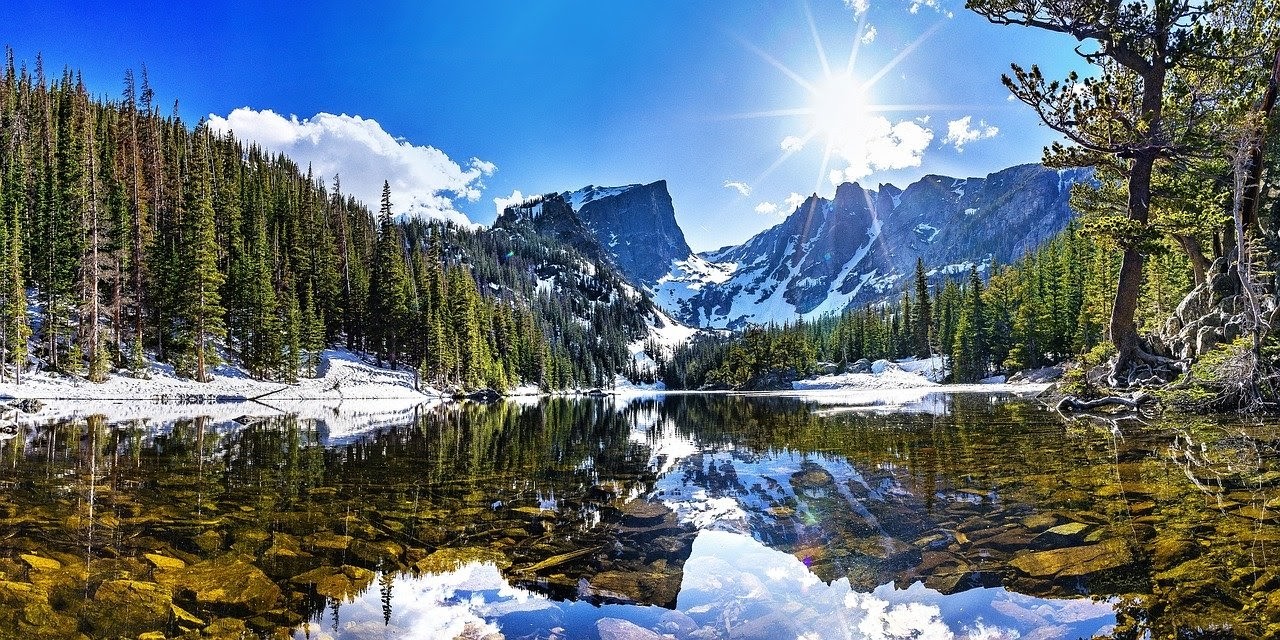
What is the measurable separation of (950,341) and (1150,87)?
85.2 metres

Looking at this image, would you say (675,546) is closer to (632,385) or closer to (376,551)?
(376,551)

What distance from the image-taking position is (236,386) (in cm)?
4822

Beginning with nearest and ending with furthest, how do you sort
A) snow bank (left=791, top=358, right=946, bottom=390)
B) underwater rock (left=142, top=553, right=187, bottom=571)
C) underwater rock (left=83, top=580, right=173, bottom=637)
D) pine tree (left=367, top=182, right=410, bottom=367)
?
underwater rock (left=83, top=580, right=173, bottom=637) < underwater rock (left=142, top=553, right=187, bottom=571) < pine tree (left=367, top=182, right=410, bottom=367) < snow bank (left=791, top=358, right=946, bottom=390)

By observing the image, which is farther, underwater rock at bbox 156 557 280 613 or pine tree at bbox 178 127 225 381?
pine tree at bbox 178 127 225 381

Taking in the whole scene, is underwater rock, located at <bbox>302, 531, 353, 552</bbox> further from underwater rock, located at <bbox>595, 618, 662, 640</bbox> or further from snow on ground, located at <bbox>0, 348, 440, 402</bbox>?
snow on ground, located at <bbox>0, 348, 440, 402</bbox>

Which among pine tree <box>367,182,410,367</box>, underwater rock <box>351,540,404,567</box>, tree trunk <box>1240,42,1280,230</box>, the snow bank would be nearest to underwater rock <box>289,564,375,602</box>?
underwater rock <box>351,540,404,567</box>

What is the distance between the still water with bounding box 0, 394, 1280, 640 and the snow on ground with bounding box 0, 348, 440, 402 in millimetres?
35479

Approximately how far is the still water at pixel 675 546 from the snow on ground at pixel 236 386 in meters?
35.5

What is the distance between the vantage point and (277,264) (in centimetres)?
7131

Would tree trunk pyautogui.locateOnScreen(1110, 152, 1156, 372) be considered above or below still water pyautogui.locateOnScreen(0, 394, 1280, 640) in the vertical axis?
above

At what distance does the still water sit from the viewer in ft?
14.9

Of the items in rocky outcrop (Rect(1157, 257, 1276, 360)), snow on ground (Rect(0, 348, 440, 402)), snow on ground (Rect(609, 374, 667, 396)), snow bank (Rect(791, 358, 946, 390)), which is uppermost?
rocky outcrop (Rect(1157, 257, 1276, 360))

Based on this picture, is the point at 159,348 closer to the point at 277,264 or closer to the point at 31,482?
the point at 277,264

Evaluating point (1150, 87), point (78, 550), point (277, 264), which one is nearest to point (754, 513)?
point (78, 550)
